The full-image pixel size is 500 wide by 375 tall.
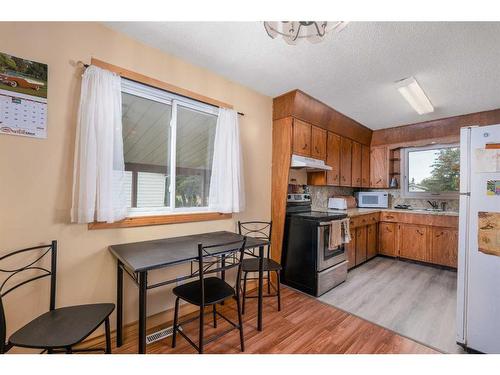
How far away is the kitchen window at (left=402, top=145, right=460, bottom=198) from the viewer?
13.2 feet

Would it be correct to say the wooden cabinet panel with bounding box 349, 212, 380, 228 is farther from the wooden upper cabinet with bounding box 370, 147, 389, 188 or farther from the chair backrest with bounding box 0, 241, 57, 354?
the chair backrest with bounding box 0, 241, 57, 354

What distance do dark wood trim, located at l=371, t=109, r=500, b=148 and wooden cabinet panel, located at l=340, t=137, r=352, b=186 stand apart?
92 centimetres

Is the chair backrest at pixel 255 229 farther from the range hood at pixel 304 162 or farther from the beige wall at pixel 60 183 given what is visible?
the beige wall at pixel 60 183

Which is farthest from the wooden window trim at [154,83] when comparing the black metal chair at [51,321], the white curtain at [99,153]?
the black metal chair at [51,321]

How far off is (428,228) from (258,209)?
3.03 m

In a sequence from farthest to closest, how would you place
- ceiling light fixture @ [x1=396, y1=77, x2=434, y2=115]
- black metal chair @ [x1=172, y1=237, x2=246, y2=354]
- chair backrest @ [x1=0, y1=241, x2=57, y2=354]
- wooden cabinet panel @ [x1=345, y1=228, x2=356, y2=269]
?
wooden cabinet panel @ [x1=345, y1=228, x2=356, y2=269]
ceiling light fixture @ [x1=396, y1=77, x2=434, y2=115]
black metal chair @ [x1=172, y1=237, x2=246, y2=354]
chair backrest @ [x1=0, y1=241, x2=57, y2=354]

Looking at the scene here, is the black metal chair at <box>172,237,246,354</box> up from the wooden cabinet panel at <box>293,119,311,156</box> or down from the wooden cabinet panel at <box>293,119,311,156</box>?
down

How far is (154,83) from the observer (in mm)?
2023

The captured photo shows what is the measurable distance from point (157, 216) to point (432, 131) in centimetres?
458

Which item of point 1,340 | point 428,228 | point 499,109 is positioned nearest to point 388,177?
point 428,228

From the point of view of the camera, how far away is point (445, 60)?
2.09 m

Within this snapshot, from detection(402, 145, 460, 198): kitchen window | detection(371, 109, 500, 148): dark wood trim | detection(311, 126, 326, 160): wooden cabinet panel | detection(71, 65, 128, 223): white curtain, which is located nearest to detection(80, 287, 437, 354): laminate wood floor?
detection(71, 65, 128, 223): white curtain

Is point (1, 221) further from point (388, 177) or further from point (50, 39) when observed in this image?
point (388, 177)
